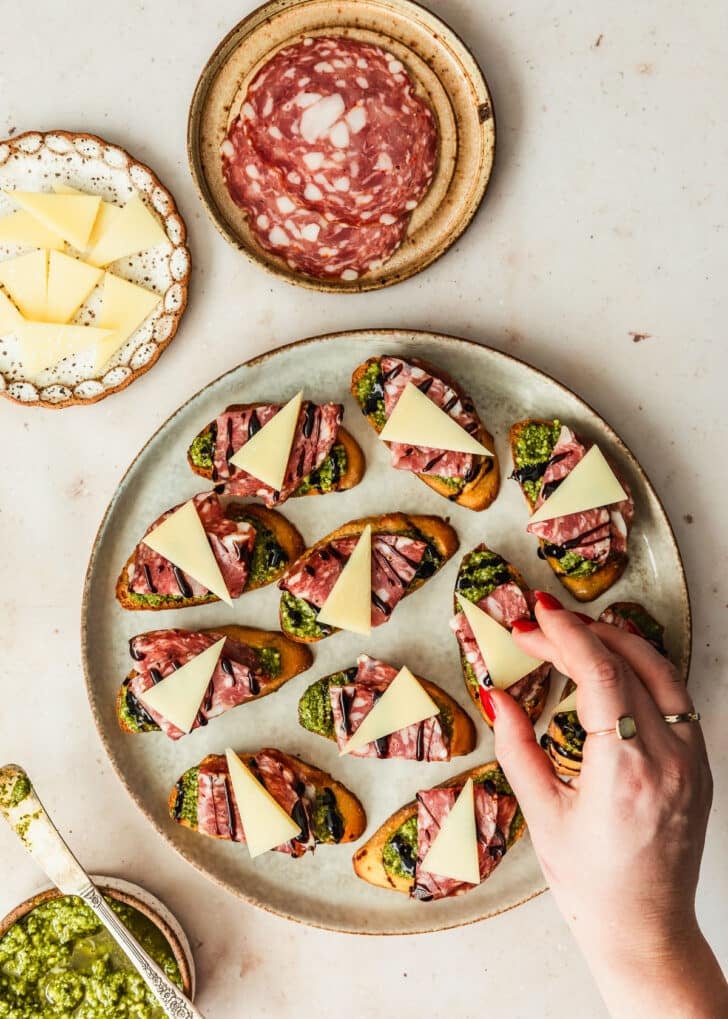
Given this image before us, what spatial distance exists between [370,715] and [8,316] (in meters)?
1.40

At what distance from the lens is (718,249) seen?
213 cm

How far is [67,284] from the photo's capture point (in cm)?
Answer: 214

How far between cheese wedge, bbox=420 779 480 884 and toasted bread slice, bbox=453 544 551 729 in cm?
21

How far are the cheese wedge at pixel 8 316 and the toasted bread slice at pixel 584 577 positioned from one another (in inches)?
52.5

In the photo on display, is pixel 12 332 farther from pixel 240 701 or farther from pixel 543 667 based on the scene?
pixel 543 667

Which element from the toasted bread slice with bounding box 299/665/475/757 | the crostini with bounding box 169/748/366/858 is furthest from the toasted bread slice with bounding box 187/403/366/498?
the crostini with bounding box 169/748/366/858

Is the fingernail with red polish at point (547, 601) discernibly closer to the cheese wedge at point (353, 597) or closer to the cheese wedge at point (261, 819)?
the cheese wedge at point (353, 597)

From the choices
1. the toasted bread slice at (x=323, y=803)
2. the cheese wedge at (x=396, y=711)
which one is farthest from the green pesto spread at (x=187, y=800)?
the cheese wedge at (x=396, y=711)

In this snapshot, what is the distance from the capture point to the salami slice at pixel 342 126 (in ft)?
6.50

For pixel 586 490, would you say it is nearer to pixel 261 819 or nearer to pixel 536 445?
pixel 536 445

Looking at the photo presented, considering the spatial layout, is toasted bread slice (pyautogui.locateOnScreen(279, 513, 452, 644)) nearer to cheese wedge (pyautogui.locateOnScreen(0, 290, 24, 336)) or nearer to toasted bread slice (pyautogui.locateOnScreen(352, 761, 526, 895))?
toasted bread slice (pyautogui.locateOnScreen(352, 761, 526, 895))

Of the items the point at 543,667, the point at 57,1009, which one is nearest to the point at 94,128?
the point at 543,667

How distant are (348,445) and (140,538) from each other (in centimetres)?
61

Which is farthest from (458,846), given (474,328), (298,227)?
(298,227)
